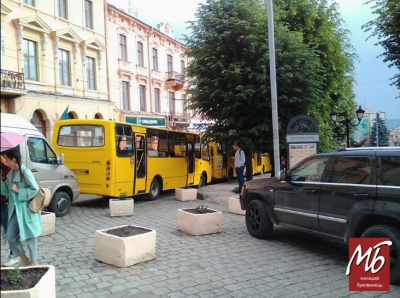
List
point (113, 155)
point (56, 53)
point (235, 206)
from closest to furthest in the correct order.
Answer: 1. point (235, 206)
2. point (113, 155)
3. point (56, 53)

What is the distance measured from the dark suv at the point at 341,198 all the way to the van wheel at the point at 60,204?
5.12m

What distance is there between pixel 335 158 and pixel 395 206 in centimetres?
142

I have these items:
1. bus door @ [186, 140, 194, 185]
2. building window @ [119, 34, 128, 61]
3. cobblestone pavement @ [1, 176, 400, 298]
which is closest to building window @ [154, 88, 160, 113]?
building window @ [119, 34, 128, 61]

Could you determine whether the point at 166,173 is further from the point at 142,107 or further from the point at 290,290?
the point at 142,107

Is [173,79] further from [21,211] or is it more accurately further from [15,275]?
[15,275]

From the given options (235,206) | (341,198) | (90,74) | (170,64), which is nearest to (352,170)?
(341,198)

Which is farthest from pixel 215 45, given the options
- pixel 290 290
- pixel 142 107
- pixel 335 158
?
pixel 142 107

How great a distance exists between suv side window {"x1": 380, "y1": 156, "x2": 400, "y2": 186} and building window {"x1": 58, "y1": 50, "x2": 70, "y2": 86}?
71.7 ft

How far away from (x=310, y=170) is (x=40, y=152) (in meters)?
6.62

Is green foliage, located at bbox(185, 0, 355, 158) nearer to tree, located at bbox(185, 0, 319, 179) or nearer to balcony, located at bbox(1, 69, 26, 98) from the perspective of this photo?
tree, located at bbox(185, 0, 319, 179)

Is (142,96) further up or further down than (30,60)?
further down

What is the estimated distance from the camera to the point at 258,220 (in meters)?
7.26

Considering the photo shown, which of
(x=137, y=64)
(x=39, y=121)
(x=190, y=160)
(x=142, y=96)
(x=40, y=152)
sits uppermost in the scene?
(x=137, y=64)

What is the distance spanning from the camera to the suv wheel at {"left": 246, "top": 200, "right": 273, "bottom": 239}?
7.06 m
